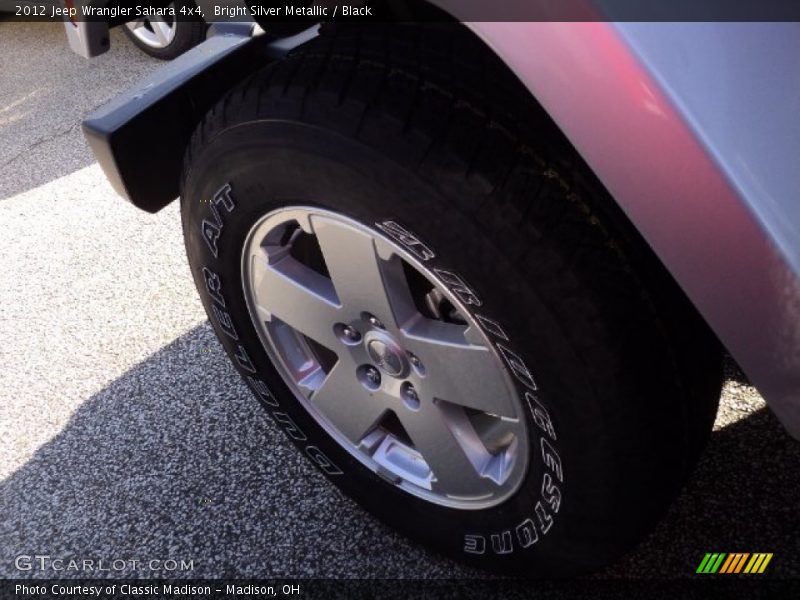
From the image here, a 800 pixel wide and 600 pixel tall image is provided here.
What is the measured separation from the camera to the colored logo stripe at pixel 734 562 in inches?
54.2

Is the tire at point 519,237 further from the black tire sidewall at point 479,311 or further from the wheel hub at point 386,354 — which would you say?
the wheel hub at point 386,354

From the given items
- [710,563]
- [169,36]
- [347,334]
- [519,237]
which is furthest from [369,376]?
[169,36]

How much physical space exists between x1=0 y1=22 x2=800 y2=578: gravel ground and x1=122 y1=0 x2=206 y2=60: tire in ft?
4.52

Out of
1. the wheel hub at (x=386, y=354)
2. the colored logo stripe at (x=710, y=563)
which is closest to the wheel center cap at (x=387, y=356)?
the wheel hub at (x=386, y=354)

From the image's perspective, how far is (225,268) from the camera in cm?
138

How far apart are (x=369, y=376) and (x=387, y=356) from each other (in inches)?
4.1

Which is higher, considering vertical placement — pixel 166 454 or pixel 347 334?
pixel 347 334

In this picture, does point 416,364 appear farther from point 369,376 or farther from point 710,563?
point 710,563

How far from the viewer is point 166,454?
5.95 ft

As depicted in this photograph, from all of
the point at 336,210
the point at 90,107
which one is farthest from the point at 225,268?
the point at 90,107

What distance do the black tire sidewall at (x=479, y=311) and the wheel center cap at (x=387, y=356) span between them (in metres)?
0.24

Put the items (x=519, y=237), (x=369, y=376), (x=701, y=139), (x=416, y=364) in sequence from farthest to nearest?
1. (x=369, y=376)
2. (x=416, y=364)
3. (x=519, y=237)
4. (x=701, y=139)

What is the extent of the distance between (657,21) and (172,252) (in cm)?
198

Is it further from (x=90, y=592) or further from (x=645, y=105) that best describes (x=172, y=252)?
(x=645, y=105)
